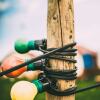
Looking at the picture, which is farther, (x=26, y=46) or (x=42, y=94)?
(x=42, y=94)

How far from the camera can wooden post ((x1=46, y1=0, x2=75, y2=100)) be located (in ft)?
6.97

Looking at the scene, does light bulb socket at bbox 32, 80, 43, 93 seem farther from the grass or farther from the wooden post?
the grass

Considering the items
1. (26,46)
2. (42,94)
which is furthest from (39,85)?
(42,94)

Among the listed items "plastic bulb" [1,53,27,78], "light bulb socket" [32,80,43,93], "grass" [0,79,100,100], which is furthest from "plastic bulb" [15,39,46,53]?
"grass" [0,79,100,100]

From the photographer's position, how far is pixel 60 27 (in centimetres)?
212

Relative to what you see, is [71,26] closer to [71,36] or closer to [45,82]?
[71,36]

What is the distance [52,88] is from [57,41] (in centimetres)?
21

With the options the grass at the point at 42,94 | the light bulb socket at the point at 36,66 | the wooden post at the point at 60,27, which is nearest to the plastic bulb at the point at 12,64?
the light bulb socket at the point at 36,66

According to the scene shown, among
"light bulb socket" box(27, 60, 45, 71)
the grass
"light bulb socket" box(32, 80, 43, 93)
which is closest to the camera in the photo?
"light bulb socket" box(32, 80, 43, 93)

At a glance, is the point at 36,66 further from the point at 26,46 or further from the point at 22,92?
the point at 22,92

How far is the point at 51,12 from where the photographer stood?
214 cm

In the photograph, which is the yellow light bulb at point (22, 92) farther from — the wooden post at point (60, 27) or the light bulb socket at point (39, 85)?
the wooden post at point (60, 27)

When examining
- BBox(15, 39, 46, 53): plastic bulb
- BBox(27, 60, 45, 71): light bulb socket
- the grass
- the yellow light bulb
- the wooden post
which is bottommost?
the grass

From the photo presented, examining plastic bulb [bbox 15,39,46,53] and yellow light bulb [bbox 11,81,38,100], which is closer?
yellow light bulb [bbox 11,81,38,100]
